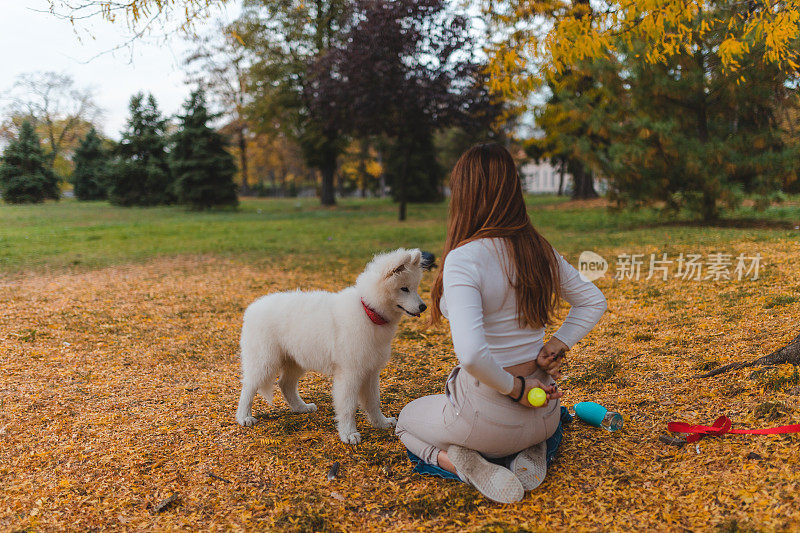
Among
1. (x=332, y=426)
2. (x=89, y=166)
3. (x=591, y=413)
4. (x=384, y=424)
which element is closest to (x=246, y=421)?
→ (x=332, y=426)

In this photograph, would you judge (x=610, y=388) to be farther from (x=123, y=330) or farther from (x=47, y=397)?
(x=123, y=330)

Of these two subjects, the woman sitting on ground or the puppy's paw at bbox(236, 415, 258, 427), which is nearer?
the woman sitting on ground

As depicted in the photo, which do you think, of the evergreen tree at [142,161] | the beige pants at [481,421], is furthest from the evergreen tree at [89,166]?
the beige pants at [481,421]

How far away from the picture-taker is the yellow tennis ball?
248cm

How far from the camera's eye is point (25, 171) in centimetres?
2688

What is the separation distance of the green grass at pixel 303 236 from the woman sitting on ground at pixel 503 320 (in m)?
7.27

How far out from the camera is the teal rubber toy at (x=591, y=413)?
3.36 m

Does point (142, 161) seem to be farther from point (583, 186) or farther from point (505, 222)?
point (505, 222)

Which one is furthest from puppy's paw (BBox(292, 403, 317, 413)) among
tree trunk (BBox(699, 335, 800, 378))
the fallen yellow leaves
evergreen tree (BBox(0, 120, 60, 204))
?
evergreen tree (BBox(0, 120, 60, 204))

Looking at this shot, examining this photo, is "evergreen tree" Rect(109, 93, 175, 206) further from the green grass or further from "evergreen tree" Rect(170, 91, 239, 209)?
the green grass

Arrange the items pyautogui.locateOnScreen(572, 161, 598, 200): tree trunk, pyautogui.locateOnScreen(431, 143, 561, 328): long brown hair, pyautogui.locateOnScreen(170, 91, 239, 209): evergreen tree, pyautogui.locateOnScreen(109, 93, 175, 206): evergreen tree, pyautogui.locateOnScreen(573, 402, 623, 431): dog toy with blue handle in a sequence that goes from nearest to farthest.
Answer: pyautogui.locateOnScreen(431, 143, 561, 328): long brown hair < pyautogui.locateOnScreen(573, 402, 623, 431): dog toy with blue handle < pyautogui.locateOnScreen(572, 161, 598, 200): tree trunk < pyautogui.locateOnScreen(170, 91, 239, 209): evergreen tree < pyautogui.locateOnScreen(109, 93, 175, 206): evergreen tree

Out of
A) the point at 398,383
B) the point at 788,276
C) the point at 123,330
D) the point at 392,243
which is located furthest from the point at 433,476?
the point at 392,243

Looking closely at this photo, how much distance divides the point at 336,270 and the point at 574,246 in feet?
15.5

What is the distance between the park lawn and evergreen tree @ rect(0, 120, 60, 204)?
22.2 metres
